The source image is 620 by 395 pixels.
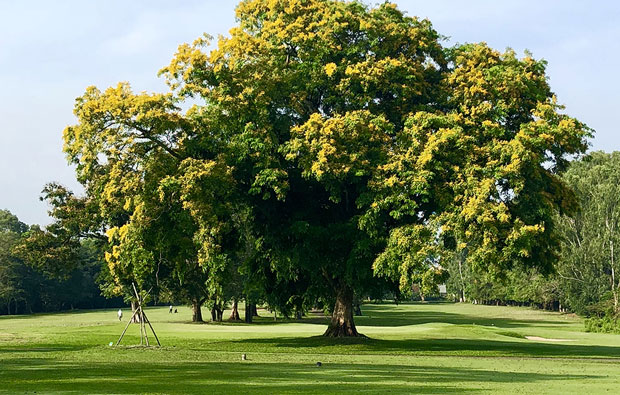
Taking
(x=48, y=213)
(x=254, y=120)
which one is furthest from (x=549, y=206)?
(x=48, y=213)

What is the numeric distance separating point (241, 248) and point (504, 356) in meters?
16.8

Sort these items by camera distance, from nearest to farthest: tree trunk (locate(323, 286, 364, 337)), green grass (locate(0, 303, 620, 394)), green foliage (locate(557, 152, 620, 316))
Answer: green grass (locate(0, 303, 620, 394)) < tree trunk (locate(323, 286, 364, 337)) < green foliage (locate(557, 152, 620, 316))

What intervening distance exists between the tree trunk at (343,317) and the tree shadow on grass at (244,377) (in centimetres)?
1659

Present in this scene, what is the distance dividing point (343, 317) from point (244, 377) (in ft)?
80.9

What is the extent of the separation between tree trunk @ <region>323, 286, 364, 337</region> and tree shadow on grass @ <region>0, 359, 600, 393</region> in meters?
16.6

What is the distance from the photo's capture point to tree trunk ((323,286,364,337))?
160ft

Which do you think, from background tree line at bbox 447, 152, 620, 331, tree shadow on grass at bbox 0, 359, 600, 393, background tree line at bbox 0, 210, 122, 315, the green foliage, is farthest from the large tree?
background tree line at bbox 0, 210, 122, 315

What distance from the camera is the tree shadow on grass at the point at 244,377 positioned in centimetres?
2108

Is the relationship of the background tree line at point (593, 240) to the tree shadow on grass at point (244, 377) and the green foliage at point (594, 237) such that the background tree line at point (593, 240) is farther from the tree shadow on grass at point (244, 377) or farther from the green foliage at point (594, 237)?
the tree shadow on grass at point (244, 377)

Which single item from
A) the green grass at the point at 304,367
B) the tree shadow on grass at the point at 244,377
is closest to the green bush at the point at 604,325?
the green grass at the point at 304,367

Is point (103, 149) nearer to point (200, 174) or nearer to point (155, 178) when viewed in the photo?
point (155, 178)

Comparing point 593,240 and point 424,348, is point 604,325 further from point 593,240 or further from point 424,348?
point 424,348

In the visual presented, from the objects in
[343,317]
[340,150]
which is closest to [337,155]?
[340,150]

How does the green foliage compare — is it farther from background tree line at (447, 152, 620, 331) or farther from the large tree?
the large tree
